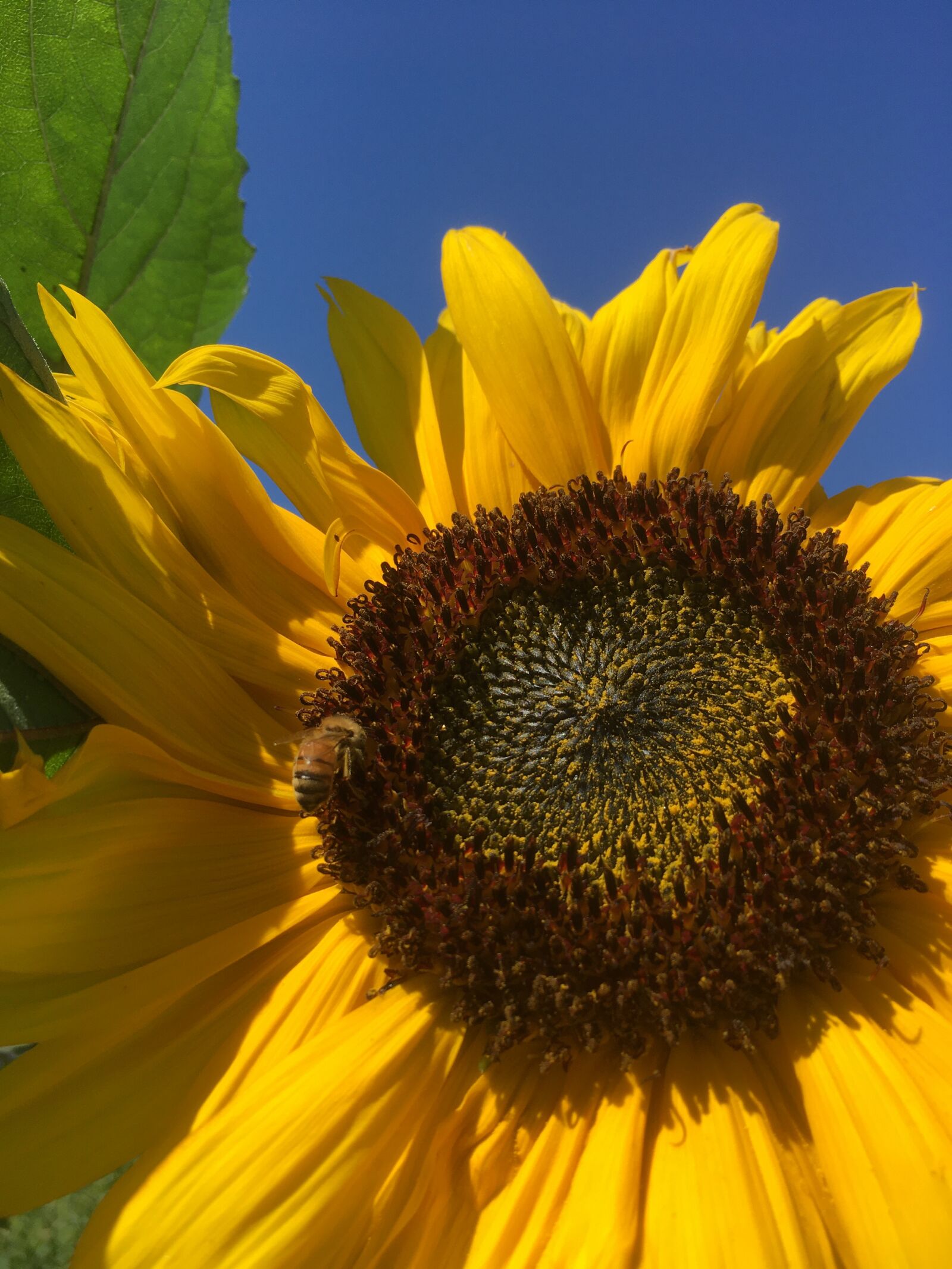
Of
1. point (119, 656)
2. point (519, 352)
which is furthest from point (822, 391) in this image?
point (119, 656)

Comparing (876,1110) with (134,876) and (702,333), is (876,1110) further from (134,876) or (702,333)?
(702,333)

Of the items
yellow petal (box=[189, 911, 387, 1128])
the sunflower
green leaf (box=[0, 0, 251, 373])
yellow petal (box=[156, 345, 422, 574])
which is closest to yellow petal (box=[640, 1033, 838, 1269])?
the sunflower

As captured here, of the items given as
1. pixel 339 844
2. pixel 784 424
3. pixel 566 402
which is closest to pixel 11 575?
pixel 339 844

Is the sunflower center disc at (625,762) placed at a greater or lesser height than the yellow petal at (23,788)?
lesser

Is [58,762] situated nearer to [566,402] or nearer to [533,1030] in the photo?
[533,1030]

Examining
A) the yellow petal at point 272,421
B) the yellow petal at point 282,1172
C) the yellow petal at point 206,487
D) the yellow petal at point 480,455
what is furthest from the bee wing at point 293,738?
the yellow petal at point 480,455

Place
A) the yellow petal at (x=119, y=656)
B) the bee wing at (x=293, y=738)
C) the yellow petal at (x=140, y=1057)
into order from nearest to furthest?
the yellow petal at (x=140, y=1057), the yellow petal at (x=119, y=656), the bee wing at (x=293, y=738)

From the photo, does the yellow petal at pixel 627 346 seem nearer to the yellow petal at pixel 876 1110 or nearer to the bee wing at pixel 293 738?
the bee wing at pixel 293 738

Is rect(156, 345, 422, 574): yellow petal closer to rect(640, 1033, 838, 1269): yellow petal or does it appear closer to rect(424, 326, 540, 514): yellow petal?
rect(424, 326, 540, 514): yellow petal
